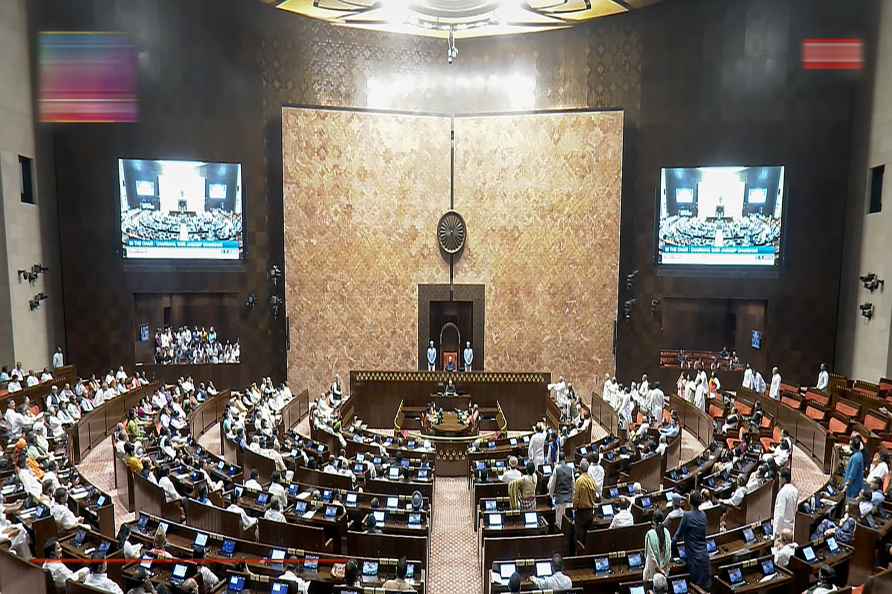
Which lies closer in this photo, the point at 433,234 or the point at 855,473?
the point at 855,473

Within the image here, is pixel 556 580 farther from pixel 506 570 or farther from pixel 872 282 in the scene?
pixel 872 282

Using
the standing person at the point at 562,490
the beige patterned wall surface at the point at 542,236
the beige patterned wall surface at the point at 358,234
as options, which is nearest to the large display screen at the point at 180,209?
the beige patterned wall surface at the point at 358,234

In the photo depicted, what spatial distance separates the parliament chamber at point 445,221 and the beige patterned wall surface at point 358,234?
0.35 ft

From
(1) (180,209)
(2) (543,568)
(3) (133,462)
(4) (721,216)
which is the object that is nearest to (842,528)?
(2) (543,568)

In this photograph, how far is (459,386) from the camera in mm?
19859

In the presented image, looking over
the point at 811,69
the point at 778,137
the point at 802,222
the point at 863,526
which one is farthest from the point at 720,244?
the point at 863,526

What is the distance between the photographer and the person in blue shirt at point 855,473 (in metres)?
9.67

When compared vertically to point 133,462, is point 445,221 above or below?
above

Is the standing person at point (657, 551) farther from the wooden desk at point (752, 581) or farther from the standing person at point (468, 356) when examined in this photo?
the standing person at point (468, 356)

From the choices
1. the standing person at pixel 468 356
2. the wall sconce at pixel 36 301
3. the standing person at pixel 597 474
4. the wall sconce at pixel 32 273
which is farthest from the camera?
the standing person at pixel 468 356

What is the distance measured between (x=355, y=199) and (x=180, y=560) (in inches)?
655

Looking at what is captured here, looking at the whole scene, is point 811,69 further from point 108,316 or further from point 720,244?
point 108,316

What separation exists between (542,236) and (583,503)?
48.2ft

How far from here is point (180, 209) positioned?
21.1 meters
